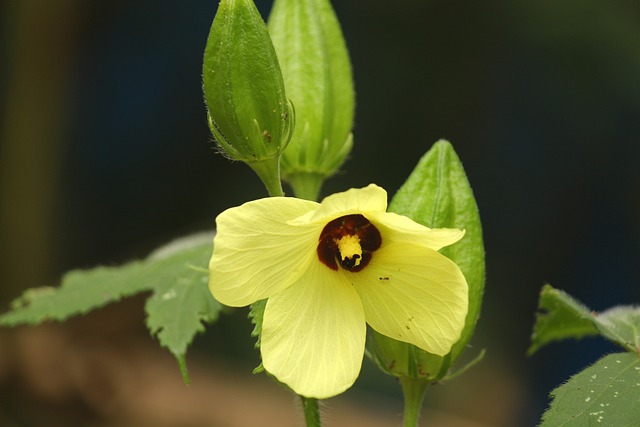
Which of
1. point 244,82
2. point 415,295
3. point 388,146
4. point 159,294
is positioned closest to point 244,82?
point 244,82

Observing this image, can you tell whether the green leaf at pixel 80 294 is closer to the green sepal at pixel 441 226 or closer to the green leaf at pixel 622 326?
the green sepal at pixel 441 226

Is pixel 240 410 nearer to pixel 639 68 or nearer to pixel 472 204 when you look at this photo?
pixel 639 68

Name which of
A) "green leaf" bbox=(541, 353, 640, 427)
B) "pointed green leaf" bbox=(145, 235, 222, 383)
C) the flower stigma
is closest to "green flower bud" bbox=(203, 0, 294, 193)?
the flower stigma

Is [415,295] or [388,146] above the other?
[415,295]

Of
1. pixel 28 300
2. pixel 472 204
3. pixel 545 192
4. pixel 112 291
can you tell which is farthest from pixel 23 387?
pixel 472 204

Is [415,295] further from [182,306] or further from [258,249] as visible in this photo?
[182,306]

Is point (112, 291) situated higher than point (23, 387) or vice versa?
point (112, 291)

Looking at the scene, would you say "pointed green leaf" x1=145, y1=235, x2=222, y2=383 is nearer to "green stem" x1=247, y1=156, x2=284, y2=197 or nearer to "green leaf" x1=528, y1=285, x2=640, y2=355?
"green stem" x1=247, y1=156, x2=284, y2=197
